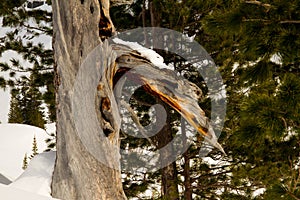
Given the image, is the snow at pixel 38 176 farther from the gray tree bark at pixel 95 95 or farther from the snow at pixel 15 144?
the snow at pixel 15 144

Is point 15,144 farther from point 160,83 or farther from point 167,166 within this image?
Answer: point 160,83

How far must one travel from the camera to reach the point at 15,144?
78.2 feet

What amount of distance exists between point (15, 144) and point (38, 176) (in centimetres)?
2139

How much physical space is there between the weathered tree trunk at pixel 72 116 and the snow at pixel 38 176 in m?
0.13

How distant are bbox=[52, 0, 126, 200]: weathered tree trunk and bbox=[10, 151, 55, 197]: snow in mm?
134

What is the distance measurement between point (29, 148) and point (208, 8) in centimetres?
2026

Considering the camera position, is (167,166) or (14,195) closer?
(14,195)

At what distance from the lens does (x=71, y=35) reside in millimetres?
4016

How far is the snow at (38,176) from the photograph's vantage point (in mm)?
3771

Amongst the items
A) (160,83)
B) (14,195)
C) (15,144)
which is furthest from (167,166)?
(15,144)

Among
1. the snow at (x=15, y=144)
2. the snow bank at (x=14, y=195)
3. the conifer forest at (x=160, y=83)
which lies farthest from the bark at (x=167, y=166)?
the snow at (x=15, y=144)

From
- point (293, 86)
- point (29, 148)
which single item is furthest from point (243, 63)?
point (29, 148)

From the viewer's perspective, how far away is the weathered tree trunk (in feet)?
12.4

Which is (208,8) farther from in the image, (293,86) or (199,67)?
(293,86)
